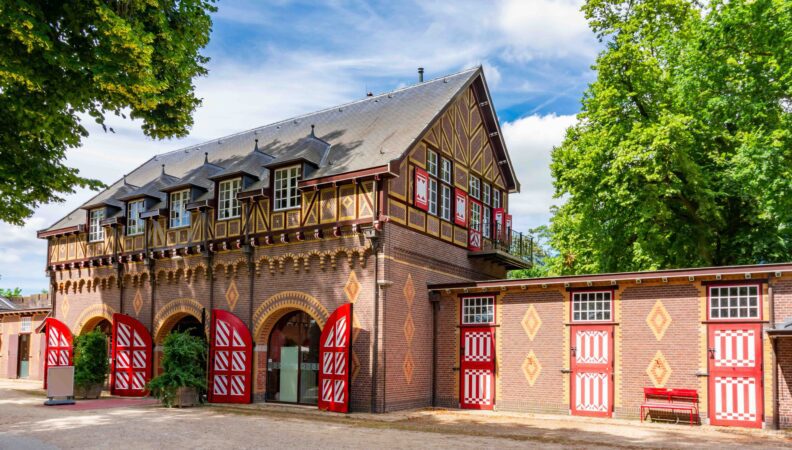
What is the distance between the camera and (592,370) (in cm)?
1698

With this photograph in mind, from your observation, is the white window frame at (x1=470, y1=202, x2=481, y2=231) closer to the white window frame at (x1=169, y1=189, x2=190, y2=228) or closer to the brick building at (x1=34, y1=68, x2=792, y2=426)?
the brick building at (x1=34, y1=68, x2=792, y2=426)

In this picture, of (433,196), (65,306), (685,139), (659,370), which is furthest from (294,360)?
(685,139)

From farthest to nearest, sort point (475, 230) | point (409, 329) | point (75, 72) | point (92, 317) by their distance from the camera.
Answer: point (92, 317), point (475, 230), point (409, 329), point (75, 72)

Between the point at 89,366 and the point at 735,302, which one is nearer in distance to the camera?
the point at 735,302

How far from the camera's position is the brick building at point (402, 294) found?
51.6ft

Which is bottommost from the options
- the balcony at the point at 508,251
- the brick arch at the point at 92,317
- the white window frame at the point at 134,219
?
the brick arch at the point at 92,317

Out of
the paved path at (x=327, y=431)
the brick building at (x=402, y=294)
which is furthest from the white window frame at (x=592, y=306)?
the paved path at (x=327, y=431)

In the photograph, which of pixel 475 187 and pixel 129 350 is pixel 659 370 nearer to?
pixel 475 187

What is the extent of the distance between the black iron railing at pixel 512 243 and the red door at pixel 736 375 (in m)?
8.42

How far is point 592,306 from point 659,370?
6.94ft

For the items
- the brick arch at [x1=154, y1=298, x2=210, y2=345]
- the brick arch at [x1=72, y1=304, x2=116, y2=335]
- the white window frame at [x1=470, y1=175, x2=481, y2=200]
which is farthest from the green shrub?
the white window frame at [x1=470, y1=175, x2=481, y2=200]

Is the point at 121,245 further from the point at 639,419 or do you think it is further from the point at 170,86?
the point at 639,419

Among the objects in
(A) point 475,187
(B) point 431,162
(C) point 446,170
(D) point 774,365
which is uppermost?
(B) point 431,162

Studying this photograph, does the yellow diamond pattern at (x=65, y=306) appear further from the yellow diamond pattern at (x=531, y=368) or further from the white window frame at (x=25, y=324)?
the yellow diamond pattern at (x=531, y=368)
